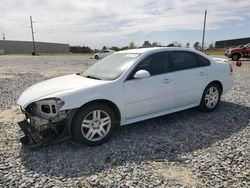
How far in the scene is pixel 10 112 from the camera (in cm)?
604

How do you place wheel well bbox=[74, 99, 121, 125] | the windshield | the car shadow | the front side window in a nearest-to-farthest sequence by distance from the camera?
the car shadow → wheel well bbox=[74, 99, 121, 125] → the windshield → the front side window

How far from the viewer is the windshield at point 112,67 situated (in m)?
4.51

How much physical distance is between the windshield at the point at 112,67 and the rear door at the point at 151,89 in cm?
23

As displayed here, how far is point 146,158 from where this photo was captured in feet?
12.1

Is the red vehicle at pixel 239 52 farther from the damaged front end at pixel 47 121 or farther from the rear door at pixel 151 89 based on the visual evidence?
the damaged front end at pixel 47 121

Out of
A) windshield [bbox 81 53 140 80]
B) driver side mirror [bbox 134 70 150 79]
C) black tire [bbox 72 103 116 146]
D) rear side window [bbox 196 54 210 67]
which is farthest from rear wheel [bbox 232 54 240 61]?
black tire [bbox 72 103 116 146]

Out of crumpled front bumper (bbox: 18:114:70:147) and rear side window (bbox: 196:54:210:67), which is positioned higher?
rear side window (bbox: 196:54:210:67)

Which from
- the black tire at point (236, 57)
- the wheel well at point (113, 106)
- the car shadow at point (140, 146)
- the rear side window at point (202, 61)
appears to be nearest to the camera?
the car shadow at point (140, 146)

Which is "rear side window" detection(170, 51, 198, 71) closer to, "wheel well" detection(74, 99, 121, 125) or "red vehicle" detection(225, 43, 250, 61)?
"wheel well" detection(74, 99, 121, 125)

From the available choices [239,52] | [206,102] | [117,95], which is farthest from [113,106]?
[239,52]

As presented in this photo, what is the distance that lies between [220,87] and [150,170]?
3.38m

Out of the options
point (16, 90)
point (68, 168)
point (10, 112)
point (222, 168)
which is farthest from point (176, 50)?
point (16, 90)

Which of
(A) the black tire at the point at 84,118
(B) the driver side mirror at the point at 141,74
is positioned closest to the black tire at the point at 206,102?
(B) the driver side mirror at the point at 141,74

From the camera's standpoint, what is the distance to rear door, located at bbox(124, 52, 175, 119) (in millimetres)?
4391
